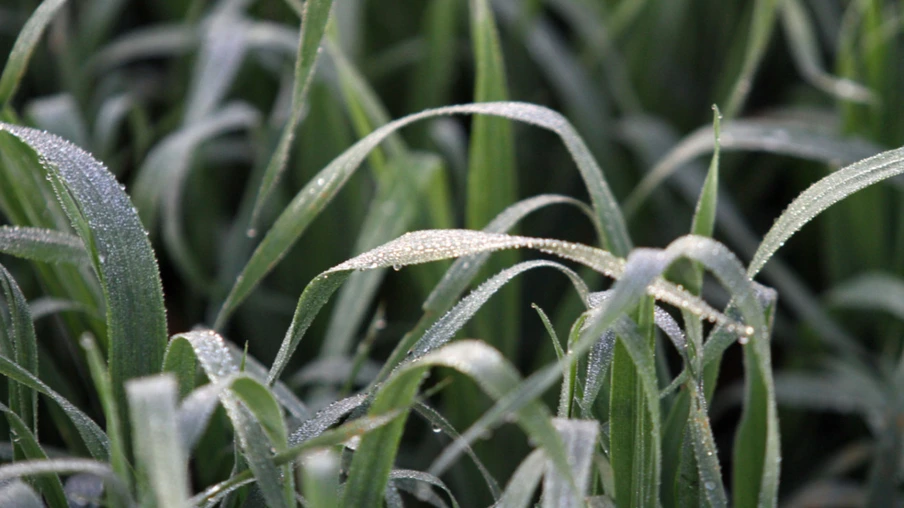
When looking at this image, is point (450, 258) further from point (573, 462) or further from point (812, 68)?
point (812, 68)

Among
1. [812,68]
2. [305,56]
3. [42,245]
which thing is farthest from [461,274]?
[812,68]

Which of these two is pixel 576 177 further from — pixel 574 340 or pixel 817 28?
pixel 574 340

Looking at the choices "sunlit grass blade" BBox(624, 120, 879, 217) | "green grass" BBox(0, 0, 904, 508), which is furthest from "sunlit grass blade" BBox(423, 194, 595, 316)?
"sunlit grass blade" BBox(624, 120, 879, 217)

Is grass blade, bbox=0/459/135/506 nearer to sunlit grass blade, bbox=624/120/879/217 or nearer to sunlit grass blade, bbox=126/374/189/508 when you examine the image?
sunlit grass blade, bbox=126/374/189/508

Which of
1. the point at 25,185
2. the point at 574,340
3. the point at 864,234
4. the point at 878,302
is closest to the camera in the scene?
the point at 574,340

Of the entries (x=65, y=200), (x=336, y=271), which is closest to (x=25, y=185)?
(x=65, y=200)

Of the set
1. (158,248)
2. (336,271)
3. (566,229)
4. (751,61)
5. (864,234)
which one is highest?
(751,61)
